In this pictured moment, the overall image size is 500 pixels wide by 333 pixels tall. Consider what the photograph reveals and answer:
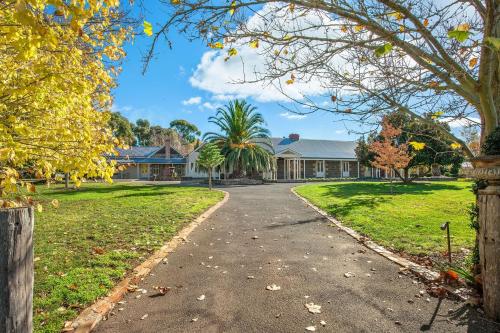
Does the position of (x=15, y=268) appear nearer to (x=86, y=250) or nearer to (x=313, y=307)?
(x=313, y=307)

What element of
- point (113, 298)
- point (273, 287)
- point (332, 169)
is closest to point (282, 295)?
point (273, 287)

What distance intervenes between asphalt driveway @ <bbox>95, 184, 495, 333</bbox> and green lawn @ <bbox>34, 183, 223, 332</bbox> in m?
0.54

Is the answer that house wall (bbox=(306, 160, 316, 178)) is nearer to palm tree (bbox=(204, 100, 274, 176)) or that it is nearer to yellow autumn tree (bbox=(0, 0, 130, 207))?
palm tree (bbox=(204, 100, 274, 176))

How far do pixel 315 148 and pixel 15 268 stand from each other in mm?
45847

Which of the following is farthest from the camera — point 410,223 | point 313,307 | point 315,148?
point 315,148

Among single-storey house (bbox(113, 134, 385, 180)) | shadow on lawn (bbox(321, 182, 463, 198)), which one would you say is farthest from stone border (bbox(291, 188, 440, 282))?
single-storey house (bbox(113, 134, 385, 180))

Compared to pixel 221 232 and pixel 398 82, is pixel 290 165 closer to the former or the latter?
pixel 221 232

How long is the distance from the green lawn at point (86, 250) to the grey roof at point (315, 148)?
3245 cm

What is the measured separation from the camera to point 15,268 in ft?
6.68

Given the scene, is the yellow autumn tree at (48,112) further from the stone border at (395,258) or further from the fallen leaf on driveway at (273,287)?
the stone border at (395,258)

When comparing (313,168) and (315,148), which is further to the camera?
(315,148)

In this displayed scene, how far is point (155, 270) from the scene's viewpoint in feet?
17.4

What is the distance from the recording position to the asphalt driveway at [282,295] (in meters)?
3.53

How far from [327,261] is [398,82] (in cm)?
321
